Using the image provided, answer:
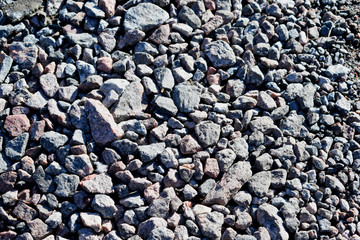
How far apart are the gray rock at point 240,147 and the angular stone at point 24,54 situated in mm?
1622

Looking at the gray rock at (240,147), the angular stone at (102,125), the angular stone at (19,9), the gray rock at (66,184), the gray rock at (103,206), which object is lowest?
the gray rock at (103,206)

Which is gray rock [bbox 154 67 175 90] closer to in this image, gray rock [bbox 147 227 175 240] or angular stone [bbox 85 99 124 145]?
angular stone [bbox 85 99 124 145]

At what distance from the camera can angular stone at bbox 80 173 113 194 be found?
2547mm

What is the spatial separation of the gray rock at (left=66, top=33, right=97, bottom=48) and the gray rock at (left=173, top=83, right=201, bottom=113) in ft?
2.57

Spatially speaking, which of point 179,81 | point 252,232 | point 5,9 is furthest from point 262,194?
point 5,9

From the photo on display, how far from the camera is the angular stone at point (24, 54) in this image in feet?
9.60

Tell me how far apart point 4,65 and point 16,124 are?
0.51 meters

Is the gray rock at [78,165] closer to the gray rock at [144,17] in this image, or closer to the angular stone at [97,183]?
the angular stone at [97,183]

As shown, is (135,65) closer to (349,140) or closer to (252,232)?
(252,232)

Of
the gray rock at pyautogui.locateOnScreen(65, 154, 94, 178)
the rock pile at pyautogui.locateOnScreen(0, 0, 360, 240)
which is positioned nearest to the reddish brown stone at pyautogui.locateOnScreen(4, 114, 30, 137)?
the rock pile at pyautogui.locateOnScreen(0, 0, 360, 240)

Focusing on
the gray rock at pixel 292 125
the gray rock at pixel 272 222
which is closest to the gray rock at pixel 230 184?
the gray rock at pixel 272 222

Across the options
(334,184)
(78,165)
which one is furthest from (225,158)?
(78,165)

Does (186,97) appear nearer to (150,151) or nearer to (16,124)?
(150,151)

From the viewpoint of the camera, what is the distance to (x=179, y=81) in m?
3.00
